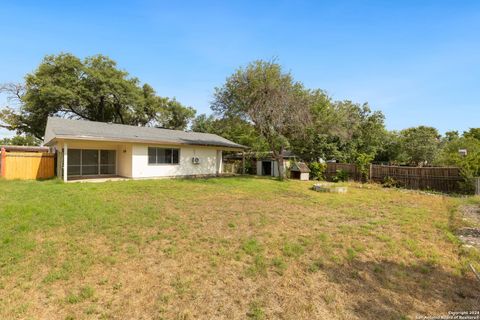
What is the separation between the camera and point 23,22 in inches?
385

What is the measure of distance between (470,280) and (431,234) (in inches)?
81.2

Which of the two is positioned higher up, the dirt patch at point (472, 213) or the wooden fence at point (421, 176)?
the wooden fence at point (421, 176)

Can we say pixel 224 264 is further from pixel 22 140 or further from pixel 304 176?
pixel 22 140

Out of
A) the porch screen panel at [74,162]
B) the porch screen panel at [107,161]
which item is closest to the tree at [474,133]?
the porch screen panel at [107,161]

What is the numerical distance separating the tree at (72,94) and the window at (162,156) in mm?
13263

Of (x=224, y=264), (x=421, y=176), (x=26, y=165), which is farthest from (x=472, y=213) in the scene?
(x=26, y=165)

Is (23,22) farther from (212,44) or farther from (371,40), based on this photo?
(371,40)

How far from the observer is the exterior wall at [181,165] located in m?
13.7

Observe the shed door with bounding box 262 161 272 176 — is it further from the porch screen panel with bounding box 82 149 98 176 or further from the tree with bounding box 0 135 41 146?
the tree with bounding box 0 135 41 146

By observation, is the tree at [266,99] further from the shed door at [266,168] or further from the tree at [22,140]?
the tree at [22,140]

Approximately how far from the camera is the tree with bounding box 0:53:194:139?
74.0ft

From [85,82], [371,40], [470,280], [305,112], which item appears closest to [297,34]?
[371,40]

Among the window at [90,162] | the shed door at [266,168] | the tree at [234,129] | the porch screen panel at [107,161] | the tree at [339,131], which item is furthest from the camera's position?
the shed door at [266,168]

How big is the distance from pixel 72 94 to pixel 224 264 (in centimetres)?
2476
